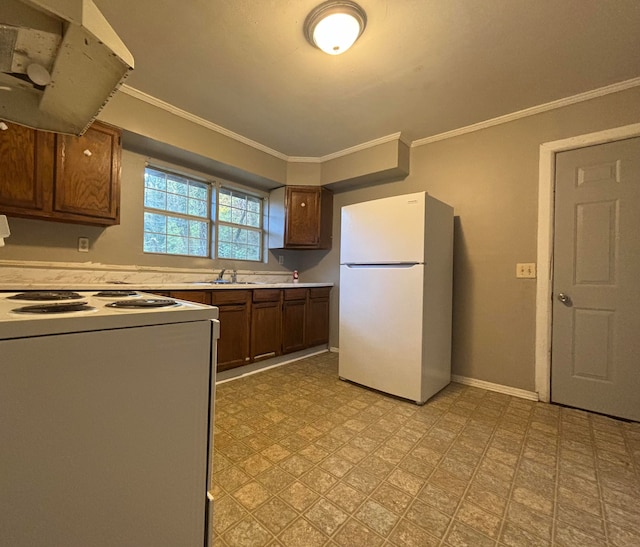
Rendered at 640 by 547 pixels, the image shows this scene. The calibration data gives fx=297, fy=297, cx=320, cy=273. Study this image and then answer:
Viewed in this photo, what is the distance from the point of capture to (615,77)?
83.0 inches

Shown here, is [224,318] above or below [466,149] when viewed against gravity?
below

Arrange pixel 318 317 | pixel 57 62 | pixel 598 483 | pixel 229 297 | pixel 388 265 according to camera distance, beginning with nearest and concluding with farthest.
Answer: pixel 57 62 → pixel 598 483 → pixel 388 265 → pixel 229 297 → pixel 318 317

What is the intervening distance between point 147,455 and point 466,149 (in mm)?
3262

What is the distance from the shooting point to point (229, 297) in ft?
8.94

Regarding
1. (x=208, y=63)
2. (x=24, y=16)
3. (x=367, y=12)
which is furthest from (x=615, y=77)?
(x=24, y=16)

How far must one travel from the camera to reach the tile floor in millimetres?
1158

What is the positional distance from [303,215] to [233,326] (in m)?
1.69

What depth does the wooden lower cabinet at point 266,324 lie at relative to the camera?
2949mm

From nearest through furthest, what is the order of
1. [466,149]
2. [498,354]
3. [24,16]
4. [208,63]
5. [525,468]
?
[24,16] < [525,468] < [208,63] < [498,354] < [466,149]

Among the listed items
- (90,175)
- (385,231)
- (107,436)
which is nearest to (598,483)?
(385,231)

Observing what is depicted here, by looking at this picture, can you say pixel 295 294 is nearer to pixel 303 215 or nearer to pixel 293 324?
pixel 293 324

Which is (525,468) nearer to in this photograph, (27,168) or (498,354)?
(498,354)

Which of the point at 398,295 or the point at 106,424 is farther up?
the point at 398,295

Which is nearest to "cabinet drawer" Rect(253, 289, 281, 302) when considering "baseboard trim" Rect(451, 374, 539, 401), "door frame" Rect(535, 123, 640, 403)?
"baseboard trim" Rect(451, 374, 539, 401)
